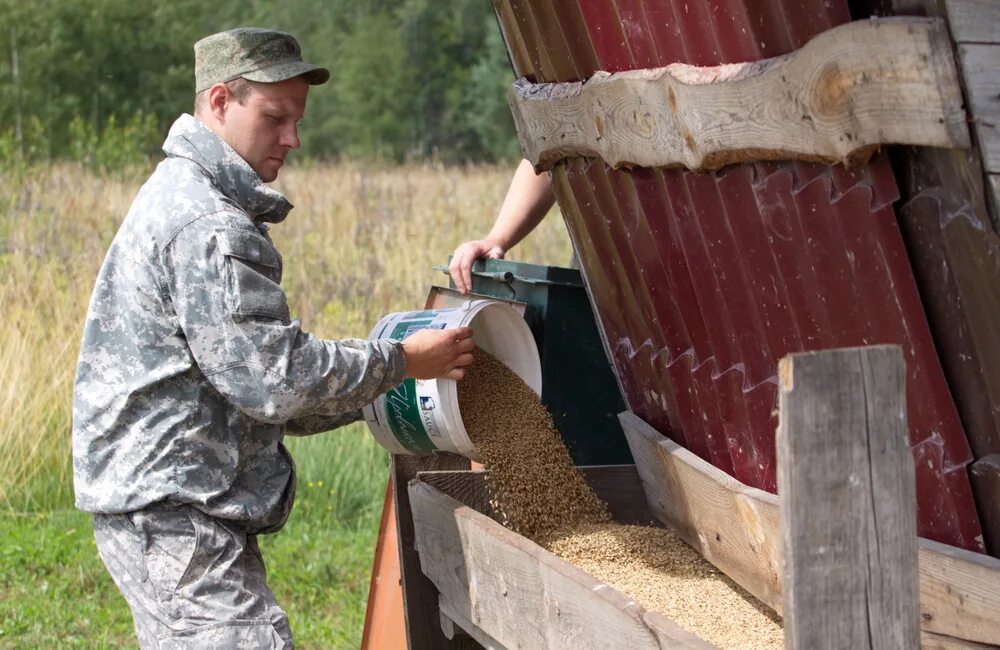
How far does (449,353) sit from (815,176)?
1281 millimetres

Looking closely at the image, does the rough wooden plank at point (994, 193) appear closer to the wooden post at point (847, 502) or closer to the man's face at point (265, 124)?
the wooden post at point (847, 502)

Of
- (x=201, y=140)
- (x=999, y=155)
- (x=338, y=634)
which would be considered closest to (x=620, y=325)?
(x=201, y=140)

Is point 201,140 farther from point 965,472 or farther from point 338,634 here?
point 338,634

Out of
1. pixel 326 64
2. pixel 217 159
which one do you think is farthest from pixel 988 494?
pixel 326 64

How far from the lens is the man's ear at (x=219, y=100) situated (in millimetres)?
3422

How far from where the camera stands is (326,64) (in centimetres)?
5200

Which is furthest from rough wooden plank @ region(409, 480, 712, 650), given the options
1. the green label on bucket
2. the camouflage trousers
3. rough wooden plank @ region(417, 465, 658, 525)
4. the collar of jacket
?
the collar of jacket

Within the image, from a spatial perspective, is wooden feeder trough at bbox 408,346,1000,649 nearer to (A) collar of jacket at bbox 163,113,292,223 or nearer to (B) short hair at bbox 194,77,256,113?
(A) collar of jacket at bbox 163,113,292,223

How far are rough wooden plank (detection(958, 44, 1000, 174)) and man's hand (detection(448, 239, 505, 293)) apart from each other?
2598 mm

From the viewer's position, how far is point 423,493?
3.78 meters

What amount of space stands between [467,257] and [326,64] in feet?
161

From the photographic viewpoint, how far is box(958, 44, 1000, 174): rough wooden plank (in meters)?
1.99

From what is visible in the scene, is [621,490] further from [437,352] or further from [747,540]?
[747,540]

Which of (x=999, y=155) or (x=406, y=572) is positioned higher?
(x=999, y=155)
